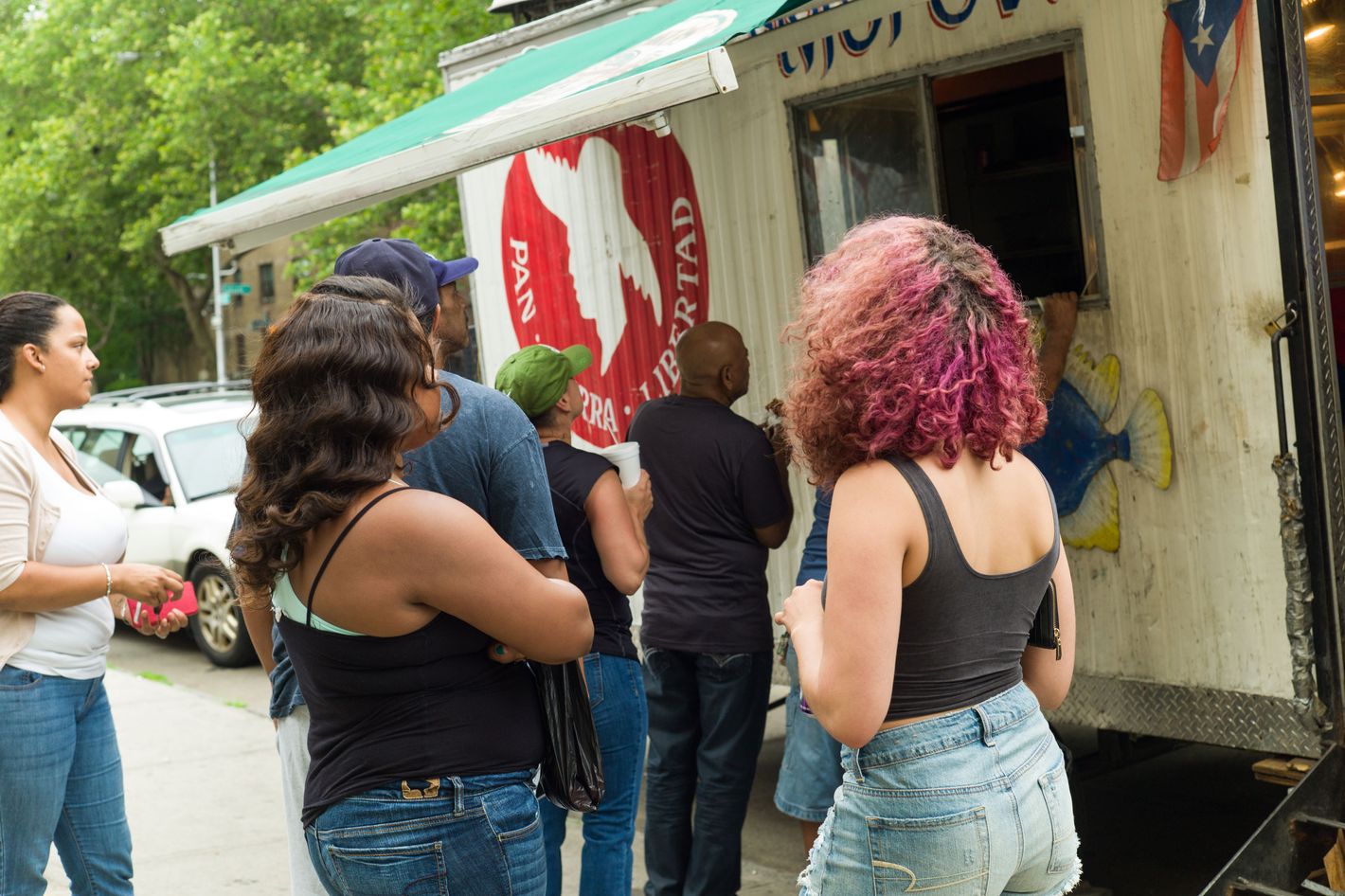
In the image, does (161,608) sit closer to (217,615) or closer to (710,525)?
(710,525)

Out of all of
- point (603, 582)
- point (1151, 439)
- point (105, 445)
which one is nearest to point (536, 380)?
point (603, 582)

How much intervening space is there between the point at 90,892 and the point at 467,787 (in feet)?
6.01

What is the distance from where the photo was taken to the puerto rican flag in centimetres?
365

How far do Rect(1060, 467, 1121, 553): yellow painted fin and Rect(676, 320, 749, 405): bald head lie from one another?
43.8 inches

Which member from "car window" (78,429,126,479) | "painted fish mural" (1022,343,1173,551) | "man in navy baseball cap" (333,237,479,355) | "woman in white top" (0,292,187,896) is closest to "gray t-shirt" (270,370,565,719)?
"man in navy baseball cap" (333,237,479,355)

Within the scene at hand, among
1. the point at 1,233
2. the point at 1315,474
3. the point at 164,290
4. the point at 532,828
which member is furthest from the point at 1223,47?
the point at 164,290

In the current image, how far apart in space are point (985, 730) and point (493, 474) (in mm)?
1083

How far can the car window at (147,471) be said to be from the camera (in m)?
9.90

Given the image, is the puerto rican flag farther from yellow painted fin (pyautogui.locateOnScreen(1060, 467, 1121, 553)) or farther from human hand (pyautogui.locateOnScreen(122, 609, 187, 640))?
human hand (pyautogui.locateOnScreen(122, 609, 187, 640))

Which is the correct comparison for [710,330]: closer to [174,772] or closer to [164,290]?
[174,772]

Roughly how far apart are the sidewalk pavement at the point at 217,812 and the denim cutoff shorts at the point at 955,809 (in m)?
2.75

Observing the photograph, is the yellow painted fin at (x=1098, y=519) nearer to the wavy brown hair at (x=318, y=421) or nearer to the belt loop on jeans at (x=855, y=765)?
the belt loop on jeans at (x=855, y=765)

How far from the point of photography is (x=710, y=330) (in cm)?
434

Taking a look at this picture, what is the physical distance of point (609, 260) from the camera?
593 centimetres
